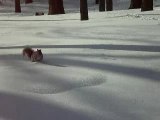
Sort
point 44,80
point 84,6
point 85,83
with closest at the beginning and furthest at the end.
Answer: point 85,83, point 44,80, point 84,6

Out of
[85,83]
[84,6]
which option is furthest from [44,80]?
[84,6]

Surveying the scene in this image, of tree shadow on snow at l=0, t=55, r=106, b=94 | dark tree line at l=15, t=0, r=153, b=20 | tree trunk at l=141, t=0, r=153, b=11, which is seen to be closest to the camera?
tree shadow on snow at l=0, t=55, r=106, b=94

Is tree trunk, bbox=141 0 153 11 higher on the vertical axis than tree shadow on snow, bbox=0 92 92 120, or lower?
higher

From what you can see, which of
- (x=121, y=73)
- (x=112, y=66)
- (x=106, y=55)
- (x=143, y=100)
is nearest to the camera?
(x=143, y=100)

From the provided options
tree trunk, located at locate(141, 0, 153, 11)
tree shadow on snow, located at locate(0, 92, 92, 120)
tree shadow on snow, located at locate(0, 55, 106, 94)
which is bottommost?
tree shadow on snow, located at locate(0, 92, 92, 120)

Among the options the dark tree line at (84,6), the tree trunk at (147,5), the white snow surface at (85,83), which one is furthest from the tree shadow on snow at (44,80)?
the tree trunk at (147,5)

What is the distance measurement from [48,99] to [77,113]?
363 millimetres

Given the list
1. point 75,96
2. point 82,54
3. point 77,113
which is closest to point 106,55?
point 82,54

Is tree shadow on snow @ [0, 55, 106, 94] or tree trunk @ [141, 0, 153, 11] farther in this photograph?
tree trunk @ [141, 0, 153, 11]

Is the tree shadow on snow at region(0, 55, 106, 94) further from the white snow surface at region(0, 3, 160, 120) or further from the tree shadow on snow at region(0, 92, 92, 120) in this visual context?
the tree shadow on snow at region(0, 92, 92, 120)

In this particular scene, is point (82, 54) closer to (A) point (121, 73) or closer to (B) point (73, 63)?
(B) point (73, 63)

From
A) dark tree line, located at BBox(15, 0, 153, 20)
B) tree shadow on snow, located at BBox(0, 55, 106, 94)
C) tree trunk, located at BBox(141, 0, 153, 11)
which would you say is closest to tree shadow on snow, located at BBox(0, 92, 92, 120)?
tree shadow on snow, located at BBox(0, 55, 106, 94)

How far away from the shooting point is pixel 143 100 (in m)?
3.14

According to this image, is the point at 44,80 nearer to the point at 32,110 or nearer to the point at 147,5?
the point at 32,110
